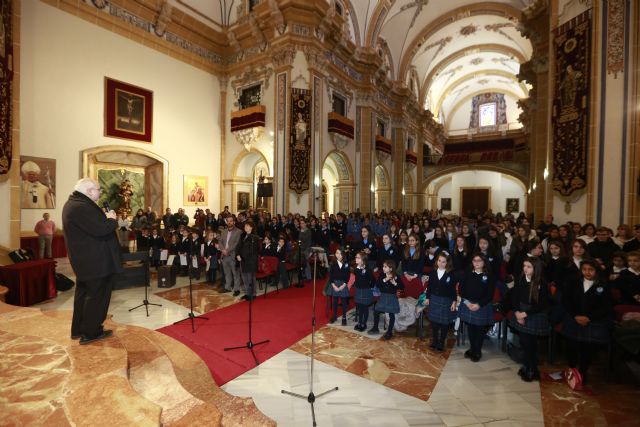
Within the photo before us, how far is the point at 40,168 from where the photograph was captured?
9.56m

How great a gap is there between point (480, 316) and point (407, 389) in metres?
1.44

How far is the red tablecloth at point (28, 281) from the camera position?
5.72 m

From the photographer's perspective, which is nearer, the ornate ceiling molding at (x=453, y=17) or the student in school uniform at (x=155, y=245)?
the student in school uniform at (x=155, y=245)

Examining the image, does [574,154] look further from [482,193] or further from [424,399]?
[482,193]

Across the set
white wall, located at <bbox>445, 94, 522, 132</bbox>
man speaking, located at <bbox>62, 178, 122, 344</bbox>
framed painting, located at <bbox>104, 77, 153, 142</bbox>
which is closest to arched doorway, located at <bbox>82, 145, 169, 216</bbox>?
framed painting, located at <bbox>104, 77, 153, 142</bbox>

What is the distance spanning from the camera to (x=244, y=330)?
505cm

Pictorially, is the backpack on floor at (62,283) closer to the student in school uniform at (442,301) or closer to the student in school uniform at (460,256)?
the student in school uniform at (442,301)

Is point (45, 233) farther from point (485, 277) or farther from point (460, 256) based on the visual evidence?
point (485, 277)

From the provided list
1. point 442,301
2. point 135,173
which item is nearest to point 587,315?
point 442,301

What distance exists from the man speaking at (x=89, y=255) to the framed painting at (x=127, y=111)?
9856 millimetres

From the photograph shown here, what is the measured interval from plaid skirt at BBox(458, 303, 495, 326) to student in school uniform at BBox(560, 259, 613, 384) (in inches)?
30.8

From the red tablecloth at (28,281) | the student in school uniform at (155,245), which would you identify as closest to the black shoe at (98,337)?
the red tablecloth at (28,281)

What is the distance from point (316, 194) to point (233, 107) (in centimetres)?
593

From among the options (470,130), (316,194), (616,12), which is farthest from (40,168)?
(470,130)
